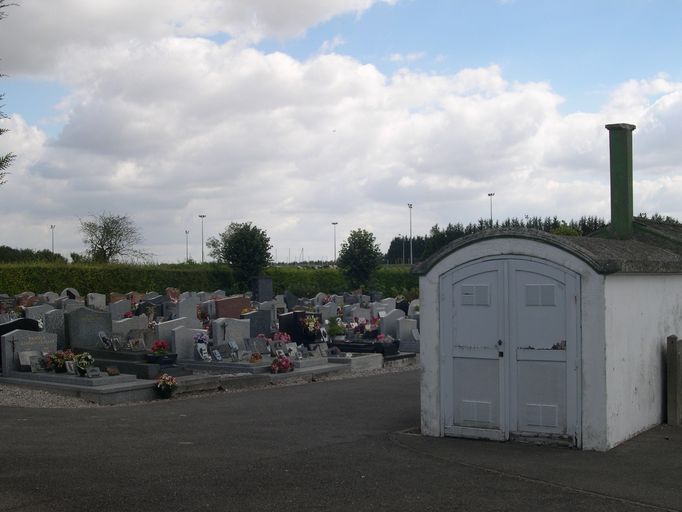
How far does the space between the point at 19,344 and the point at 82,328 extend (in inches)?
65.2

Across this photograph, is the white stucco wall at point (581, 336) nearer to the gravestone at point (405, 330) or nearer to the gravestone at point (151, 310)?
the gravestone at point (405, 330)

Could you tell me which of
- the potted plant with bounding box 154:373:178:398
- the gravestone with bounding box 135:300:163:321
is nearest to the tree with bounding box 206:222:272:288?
the gravestone with bounding box 135:300:163:321

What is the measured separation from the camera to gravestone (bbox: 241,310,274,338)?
19.8m

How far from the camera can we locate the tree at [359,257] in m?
41.5

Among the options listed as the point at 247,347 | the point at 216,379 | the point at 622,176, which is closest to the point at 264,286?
the point at 247,347

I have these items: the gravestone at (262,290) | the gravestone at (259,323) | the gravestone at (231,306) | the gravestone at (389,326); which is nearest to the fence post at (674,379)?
the gravestone at (389,326)

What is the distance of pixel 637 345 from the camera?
9.55 metres

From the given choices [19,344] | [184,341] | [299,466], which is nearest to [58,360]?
[19,344]

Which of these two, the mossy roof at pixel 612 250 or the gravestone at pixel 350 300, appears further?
the gravestone at pixel 350 300

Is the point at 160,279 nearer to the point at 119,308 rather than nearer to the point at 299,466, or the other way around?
the point at 119,308

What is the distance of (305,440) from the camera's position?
9.41 m

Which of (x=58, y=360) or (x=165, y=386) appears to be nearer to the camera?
(x=165, y=386)

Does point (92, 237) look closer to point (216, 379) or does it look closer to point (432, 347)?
point (216, 379)

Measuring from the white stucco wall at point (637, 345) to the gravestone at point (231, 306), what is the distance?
15476 millimetres
